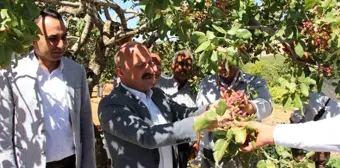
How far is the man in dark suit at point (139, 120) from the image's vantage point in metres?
2.09

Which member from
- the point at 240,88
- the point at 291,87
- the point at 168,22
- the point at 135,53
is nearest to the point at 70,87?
the point at 135,53

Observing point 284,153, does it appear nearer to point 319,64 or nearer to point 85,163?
point 319,64

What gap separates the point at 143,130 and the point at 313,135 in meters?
0.83

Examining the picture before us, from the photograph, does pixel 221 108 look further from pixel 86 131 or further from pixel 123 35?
pixel 123 35

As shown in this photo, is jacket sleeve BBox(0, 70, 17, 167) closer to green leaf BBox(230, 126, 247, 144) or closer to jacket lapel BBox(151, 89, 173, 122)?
jacket lapel BBox(151, 89, 173, 122)

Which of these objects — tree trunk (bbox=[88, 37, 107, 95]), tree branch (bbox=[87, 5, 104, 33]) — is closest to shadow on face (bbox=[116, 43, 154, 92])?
tree branch (bbox=[87, 5, 104, 33])

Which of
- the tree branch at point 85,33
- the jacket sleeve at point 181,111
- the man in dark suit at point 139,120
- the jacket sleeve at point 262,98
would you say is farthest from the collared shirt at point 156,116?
the tree branch at point 85,33

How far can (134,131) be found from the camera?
6.92ft

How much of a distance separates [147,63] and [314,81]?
3.22 ft

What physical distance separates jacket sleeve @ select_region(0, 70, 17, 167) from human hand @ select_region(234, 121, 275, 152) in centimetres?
116

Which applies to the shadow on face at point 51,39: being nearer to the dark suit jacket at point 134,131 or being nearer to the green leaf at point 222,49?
the dark suit jacket at point 134,131

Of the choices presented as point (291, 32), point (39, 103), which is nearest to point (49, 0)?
point (39, 103)

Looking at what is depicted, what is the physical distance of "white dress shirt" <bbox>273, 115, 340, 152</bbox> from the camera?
1495 mm

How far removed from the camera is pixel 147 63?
237 cm
